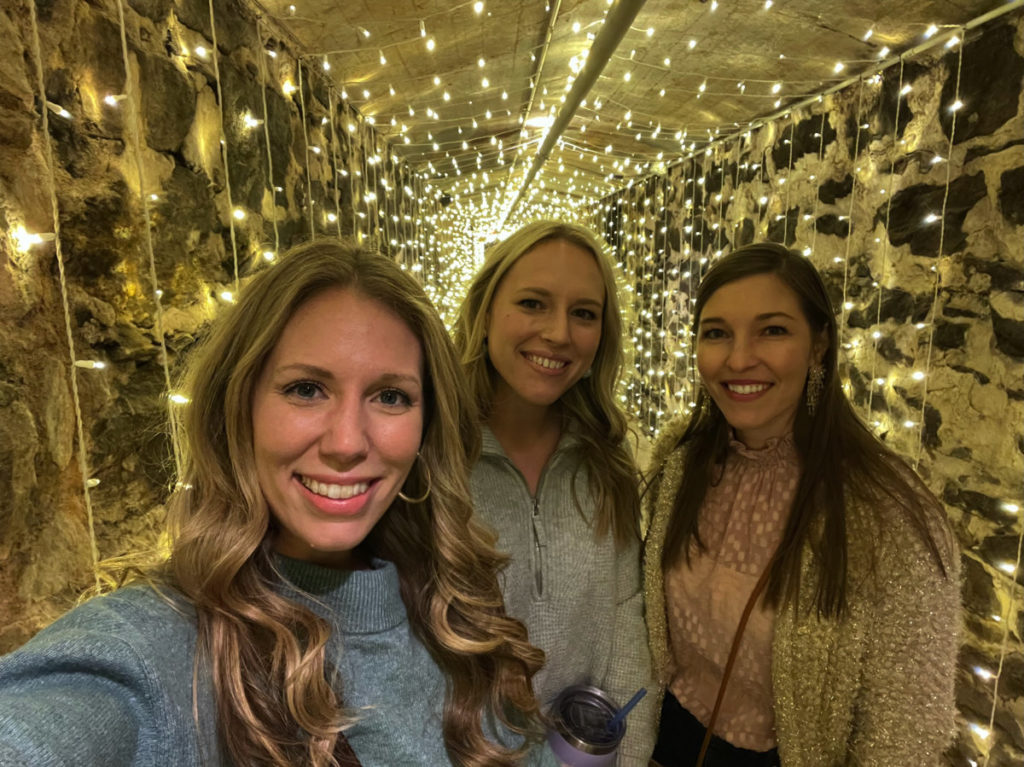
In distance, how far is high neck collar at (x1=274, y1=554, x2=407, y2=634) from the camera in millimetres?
743

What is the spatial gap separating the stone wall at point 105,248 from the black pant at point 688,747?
4.38ft

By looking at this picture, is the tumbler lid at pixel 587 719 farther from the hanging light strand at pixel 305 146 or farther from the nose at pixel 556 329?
the hanging light strand at pixel 305 146

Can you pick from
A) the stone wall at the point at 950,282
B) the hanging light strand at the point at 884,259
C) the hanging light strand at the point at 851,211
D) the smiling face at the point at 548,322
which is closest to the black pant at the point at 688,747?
the smiling face at the point at 548,322

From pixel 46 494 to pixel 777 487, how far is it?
4.98 feet

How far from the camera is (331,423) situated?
71cm

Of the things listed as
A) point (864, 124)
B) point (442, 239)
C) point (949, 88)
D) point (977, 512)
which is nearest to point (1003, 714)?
point (977, 512)

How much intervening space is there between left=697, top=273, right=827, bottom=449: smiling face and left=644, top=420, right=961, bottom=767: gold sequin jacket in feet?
0.86

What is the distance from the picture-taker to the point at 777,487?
4.09ft

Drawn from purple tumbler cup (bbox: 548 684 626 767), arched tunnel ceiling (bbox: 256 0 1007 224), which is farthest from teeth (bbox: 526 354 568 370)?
arched tunnel ceiling (bbox: 256 0 1007 224)

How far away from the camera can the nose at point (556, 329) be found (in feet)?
4.18

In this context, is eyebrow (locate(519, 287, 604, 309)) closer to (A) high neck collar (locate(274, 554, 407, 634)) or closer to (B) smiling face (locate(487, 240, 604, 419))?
(B) smiling face (locate(487, 240, 604, 419))

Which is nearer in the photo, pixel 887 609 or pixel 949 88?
pixel 887 609

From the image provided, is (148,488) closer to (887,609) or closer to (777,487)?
(777,487)

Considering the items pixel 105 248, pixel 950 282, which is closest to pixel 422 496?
pixel 105 248
